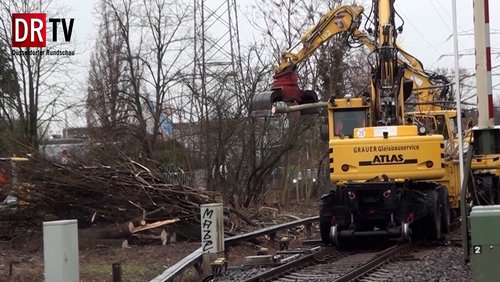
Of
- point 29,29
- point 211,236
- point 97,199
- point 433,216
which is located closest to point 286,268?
point 211,236

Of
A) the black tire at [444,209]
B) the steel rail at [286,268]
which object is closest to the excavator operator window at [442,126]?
the black tire at [444,209]

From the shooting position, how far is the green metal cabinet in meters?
5.84

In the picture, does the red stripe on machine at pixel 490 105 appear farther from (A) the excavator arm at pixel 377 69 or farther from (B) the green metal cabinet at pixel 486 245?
(A) the excavator arm at pixel 377 69

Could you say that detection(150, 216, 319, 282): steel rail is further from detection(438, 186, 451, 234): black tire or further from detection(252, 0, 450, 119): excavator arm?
detection(438, 186, 451, 234): black tire

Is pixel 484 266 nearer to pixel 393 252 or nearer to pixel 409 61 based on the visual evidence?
pixel 393 252

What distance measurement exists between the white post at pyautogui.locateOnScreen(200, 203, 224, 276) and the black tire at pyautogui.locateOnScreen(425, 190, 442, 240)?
4.62 meters

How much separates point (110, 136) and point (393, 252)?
41.6ft

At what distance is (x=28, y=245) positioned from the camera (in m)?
15.8

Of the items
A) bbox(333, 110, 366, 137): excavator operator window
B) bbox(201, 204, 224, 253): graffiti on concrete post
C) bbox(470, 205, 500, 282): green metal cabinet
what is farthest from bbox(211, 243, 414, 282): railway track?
bbox(470, 205, 500, 282): green metal cabinet

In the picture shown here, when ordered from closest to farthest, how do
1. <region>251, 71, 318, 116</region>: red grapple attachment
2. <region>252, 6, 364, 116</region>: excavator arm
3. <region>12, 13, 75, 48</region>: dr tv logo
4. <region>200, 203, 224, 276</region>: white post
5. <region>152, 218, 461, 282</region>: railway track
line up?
<region>152, 218, 461, 282</region>: railway track → <region>200, 203, 224, 276</region>: white post → <region>251, 71, 318, 116</region>: red grapple attachment → <region>252, 6, 364, 116</region>: excavator arm → <region>12, 13, 75, 48</region>: dr tv logo

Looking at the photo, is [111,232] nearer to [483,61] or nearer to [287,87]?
[287,87]

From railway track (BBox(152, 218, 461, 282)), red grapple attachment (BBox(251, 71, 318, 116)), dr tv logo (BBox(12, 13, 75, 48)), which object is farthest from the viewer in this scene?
dr tv logo (BBox(12, 13, 75, 48))

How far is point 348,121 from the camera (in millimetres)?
16766

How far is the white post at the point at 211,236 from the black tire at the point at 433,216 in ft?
15.1
